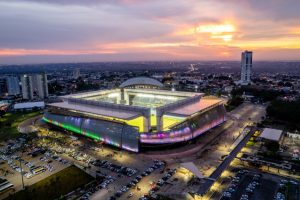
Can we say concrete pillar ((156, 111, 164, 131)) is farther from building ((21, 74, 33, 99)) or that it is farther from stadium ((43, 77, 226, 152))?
building ((21, 74, 33, 99))

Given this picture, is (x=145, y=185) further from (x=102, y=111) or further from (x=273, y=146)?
(x=273, y=146)

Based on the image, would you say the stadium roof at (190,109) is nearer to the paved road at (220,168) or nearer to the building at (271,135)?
the paved road at (220,168)

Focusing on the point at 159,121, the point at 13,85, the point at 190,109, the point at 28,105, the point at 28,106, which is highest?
the point at 13,85

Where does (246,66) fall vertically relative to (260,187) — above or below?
above

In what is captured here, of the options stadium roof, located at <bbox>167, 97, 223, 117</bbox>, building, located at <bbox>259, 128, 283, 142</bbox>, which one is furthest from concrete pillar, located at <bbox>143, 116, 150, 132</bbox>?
building, located at <bbox>259, 128, 283, 142</bbox>

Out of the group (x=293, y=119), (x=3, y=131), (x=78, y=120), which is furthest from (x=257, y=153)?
(x=3, y=131)

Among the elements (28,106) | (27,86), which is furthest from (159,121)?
(27,86)
